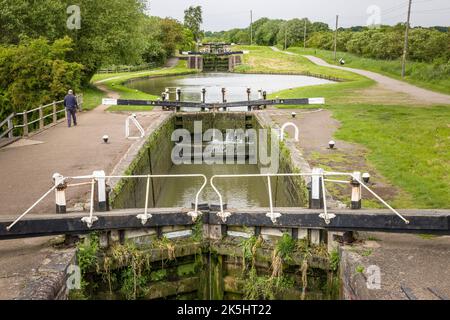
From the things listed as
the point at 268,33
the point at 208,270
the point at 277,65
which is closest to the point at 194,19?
the point at 268,33

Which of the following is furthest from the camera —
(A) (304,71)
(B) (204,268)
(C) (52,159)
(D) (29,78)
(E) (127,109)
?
(A) (304,71)

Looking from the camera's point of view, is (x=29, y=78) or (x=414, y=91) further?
(x=414, y=91)

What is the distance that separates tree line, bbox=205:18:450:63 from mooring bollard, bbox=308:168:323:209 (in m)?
30.3

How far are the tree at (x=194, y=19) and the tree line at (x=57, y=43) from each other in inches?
2930

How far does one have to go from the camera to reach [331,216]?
6.53 m

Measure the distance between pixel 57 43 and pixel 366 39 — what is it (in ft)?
143

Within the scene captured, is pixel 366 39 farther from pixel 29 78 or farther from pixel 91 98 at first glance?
pixel 29 78

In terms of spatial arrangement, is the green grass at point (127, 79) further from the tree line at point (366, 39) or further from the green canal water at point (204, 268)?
the tree line at point (366, 39)

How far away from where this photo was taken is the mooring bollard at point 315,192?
6805 millimetres

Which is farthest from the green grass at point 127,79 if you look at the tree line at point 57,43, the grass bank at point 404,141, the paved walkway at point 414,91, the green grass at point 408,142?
the paved walkway at point 414,91

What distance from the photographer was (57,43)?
22.3 m

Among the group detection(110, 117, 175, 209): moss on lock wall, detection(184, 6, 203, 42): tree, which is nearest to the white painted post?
detection(110, 117, 175, 209): moss on lock wall

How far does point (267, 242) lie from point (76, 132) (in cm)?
1009
